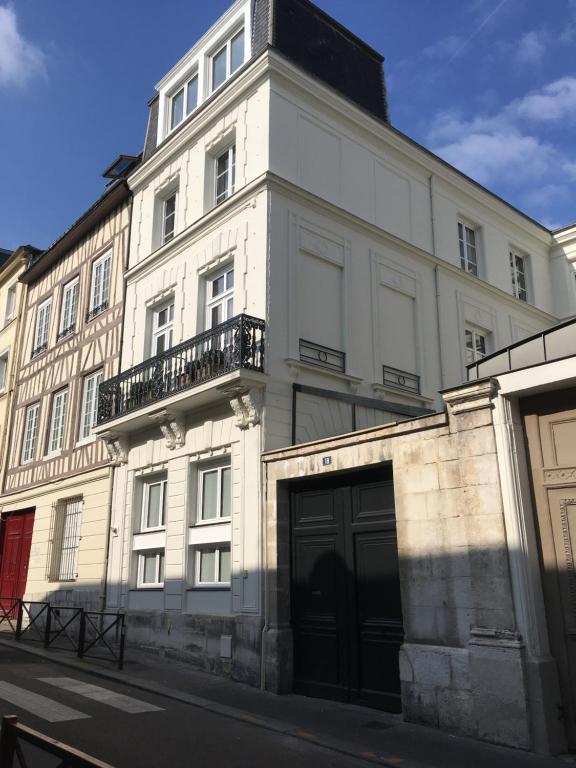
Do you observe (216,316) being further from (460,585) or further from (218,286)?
(460,585)

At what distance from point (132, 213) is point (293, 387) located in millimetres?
7157

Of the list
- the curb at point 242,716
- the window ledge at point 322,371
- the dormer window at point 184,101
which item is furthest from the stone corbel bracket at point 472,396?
the dormer window at point 184,101

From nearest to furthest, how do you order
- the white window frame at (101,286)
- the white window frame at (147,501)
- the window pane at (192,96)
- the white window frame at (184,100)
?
the white window frame at (147,501) < the white window frame at (184,100) < the window pane at (192,96) < the white window frame at (101,286)

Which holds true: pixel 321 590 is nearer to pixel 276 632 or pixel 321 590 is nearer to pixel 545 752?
pixel 276 632

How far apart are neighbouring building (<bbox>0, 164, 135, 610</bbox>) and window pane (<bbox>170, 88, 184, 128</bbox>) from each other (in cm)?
190

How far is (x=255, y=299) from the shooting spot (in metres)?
10.6

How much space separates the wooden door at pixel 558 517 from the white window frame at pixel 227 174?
754 cm

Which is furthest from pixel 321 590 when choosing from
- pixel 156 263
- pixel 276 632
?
pixel 156 263

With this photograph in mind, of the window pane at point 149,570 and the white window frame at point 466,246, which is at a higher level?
the white window frame at point 466,246

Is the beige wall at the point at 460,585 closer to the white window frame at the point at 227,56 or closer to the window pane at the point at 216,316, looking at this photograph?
the window pane at the point at 216,316

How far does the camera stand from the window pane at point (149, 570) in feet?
38.7

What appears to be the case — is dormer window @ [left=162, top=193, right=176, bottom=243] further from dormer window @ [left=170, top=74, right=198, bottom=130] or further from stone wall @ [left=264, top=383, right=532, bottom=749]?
stone wall @ [left=264, top=383, right=532, bottom=749]

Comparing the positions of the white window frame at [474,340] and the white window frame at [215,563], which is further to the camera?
the white window frame at [474,340]

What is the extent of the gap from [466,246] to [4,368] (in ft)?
47.5
